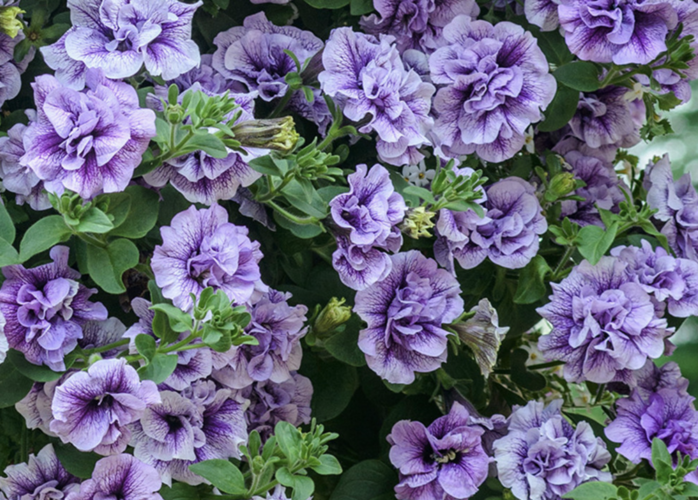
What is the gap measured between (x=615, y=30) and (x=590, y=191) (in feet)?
0.61

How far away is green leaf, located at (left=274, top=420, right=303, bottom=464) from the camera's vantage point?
65 centimetres

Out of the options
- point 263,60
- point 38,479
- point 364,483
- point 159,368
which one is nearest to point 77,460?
point 38,479

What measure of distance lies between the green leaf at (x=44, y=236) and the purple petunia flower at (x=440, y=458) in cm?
34

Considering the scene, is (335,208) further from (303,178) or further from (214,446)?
(214,446)

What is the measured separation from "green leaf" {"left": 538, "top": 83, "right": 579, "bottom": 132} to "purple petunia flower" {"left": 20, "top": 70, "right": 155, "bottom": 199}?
42cm

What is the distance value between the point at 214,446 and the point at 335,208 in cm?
22

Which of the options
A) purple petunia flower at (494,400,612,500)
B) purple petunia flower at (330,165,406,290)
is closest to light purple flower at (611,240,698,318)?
purple petunia flower at (494,400,612,500)

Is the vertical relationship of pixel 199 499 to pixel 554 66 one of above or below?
below

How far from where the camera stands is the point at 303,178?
26.7 inches

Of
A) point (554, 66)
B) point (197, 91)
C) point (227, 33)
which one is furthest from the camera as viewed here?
point (554, 66)

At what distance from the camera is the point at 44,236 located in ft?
2.06

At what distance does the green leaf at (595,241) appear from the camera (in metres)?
0.77

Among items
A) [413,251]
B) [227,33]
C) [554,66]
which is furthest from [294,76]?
[554,66]

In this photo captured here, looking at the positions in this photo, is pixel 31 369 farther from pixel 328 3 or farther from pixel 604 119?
pixel 604 119
